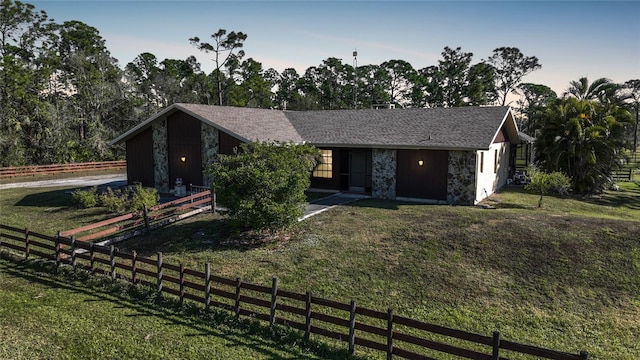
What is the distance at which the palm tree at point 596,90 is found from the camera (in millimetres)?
29578

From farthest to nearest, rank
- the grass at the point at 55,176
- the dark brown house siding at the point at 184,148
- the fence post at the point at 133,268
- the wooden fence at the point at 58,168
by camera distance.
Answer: the wooden fence at the point at 58,168, the grass at the point at 55,176, the dark brown house siding at the point at 184,148, the fence post at the point at 133,268

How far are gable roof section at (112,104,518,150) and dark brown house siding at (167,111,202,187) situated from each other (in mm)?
718

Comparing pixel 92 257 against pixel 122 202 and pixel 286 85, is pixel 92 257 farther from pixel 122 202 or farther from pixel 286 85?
pixel 286 85

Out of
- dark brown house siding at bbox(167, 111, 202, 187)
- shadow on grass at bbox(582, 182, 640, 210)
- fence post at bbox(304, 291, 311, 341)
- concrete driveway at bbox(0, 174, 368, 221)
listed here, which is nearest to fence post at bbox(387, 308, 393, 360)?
fence post at bbox(304, 291, 311, 341)

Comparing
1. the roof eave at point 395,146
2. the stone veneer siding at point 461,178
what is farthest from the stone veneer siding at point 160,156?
the stone veneer siding at point 461,178

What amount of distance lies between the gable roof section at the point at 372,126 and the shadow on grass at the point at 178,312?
429 inches

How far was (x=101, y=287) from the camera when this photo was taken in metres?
11.3

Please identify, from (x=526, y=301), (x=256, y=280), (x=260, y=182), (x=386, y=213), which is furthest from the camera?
(x=386, y=213)

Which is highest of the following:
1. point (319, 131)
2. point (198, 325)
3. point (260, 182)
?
point (319, 131)

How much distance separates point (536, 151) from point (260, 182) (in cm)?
2088

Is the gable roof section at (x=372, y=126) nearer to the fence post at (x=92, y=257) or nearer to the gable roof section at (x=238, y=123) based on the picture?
the gable roof section at (x=238, y=123)

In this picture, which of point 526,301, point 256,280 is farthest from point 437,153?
point 256,280

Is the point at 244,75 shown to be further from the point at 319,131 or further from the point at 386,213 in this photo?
the point at 386,213

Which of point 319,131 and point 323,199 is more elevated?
point 319,131
